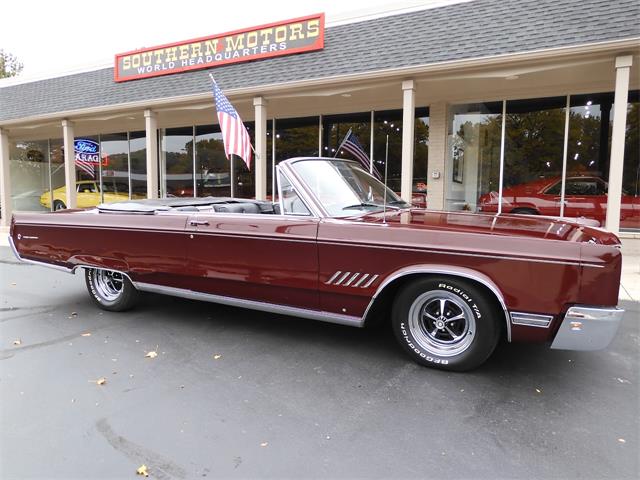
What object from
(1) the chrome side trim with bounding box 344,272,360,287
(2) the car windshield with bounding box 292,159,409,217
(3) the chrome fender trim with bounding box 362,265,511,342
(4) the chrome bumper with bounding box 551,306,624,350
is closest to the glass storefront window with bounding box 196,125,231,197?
(2) the car windshield with bounding box 292,159,409,217

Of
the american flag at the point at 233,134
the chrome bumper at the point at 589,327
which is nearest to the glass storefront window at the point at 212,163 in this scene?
the american flag at the point at 233,134

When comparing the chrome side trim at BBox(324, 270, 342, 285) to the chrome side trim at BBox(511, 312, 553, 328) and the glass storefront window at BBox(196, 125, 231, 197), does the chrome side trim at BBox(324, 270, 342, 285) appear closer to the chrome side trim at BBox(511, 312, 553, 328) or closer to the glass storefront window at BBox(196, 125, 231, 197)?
the chrome side trim at BBox(511, 312, 553, 328)

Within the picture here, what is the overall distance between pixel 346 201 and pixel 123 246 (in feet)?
7.82

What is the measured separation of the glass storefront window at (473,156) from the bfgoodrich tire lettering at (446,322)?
8.03 m

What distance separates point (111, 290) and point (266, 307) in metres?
2.26

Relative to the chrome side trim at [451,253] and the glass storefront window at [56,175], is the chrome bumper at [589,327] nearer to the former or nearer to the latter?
the chrome side trim at [451,253]

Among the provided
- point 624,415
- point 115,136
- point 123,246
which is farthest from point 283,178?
point 115,136

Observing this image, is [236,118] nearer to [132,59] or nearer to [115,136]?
[132,59]

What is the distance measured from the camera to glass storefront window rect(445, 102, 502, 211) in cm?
1074

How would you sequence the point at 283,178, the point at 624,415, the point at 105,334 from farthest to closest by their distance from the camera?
the point at 105,334 → the point at 283,178 → the point at 624,415

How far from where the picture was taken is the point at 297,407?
294 centimetres

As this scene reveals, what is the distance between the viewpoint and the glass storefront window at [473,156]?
10.7 metres

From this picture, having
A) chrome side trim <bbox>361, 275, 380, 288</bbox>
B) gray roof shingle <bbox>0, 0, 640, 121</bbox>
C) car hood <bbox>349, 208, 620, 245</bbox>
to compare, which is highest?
gray roof shingle <bbox>0, 0, 640, 121</bbox>

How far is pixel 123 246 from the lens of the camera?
15.3 ft
